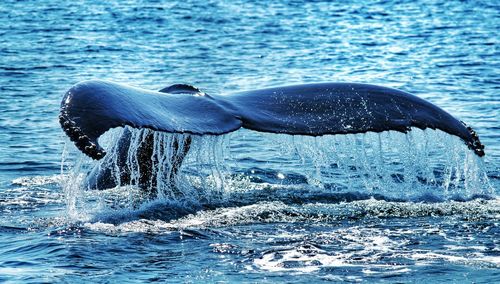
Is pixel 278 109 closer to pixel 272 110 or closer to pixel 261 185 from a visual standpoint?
pixel 272 110

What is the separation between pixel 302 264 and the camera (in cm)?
707

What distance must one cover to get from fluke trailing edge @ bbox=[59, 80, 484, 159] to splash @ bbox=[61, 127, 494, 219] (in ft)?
0.83

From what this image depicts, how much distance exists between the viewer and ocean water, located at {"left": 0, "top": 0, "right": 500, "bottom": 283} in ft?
23.4

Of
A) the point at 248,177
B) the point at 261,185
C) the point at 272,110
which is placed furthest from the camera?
the point at 248,177

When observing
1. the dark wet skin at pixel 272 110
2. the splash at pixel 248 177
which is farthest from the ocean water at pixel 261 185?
the dark wet skin at pixel 272 110

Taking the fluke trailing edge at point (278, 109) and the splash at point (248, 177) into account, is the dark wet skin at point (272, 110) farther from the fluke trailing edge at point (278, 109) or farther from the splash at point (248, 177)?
the splash at point (248, 177)

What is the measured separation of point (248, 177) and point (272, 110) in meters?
3.25

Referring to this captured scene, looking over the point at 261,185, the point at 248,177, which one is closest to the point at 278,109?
the point at 261,185

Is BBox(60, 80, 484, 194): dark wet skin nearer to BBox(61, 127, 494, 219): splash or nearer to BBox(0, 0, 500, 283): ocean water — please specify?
BBox(61, 127, 494, 219): splash

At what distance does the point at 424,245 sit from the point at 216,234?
157cm

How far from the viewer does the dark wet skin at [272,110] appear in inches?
265

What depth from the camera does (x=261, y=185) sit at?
34.2 feet

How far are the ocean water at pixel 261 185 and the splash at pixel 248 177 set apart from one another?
0.04m

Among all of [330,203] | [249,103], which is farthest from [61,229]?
[330,203]
